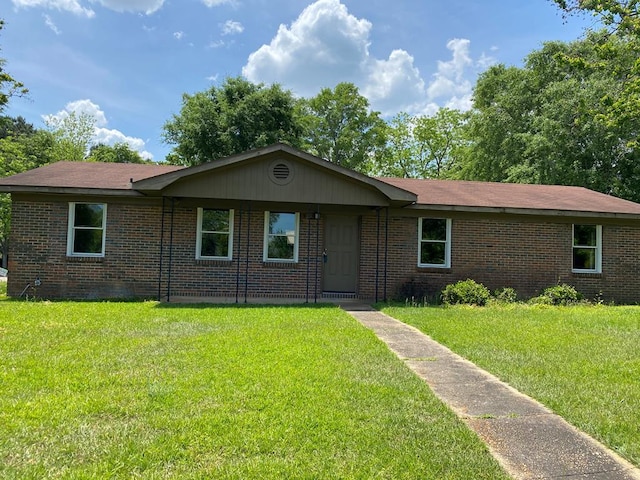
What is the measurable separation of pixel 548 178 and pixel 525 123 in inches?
195

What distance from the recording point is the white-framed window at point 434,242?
12281mm

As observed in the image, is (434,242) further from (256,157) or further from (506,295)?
(256,157)

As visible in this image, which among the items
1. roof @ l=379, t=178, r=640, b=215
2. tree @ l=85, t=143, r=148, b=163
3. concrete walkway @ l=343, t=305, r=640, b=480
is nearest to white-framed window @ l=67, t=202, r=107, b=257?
roof @ l=379, t=178, r=640, b=215

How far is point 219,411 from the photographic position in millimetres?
3799

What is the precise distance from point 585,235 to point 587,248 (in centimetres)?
37

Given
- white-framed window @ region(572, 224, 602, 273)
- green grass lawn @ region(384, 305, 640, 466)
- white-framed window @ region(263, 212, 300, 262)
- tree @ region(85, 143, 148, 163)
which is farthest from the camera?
tree @ region(85, 143, 148, 163)

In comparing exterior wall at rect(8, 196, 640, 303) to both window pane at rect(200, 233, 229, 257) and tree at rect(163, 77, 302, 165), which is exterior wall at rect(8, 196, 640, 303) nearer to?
window pane at rect(200, 233, 229, 257)

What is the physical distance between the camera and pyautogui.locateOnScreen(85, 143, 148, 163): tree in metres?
37.5

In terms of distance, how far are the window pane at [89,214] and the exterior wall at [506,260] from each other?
22.4 ft

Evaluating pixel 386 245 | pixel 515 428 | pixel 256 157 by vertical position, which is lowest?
pixel 515 428

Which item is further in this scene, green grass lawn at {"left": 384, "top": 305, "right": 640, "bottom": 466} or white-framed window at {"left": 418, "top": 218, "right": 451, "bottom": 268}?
white-framed window at {"left": 418, "top": 218, "right": 451, "bottom": 268}

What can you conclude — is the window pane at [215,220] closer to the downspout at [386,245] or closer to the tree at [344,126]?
the downspout at [386,245]

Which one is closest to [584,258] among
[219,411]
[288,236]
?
[288,236]

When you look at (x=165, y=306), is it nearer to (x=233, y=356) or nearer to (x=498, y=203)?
(x=233, y=356)
